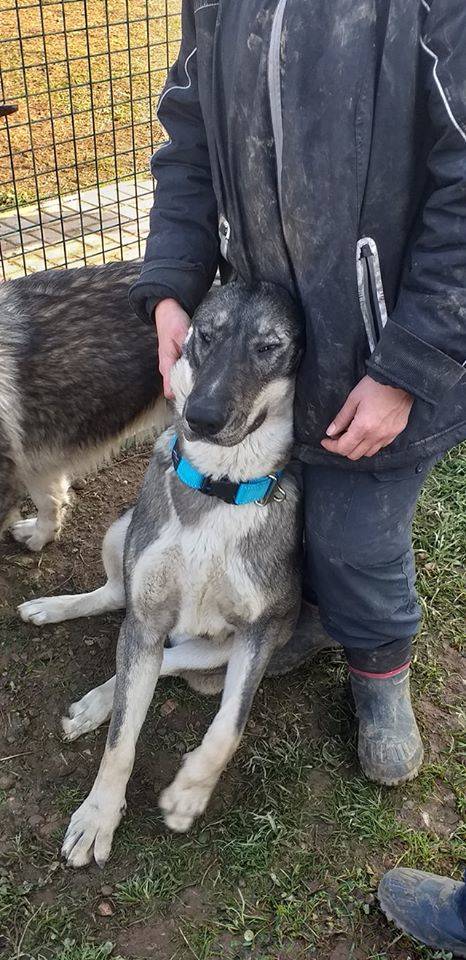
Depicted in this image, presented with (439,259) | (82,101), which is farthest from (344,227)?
(82,101)

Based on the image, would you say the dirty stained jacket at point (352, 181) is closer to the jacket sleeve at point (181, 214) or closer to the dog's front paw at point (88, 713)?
the jacket sleeve at point (181, 214)

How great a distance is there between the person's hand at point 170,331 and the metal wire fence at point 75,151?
2.16 metres

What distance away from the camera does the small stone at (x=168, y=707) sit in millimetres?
2820

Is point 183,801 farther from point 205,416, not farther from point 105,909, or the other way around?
point 205,416

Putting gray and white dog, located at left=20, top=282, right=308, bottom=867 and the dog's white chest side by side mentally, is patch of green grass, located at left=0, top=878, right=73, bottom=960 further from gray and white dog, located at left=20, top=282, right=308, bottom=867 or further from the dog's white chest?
the dog's white chest

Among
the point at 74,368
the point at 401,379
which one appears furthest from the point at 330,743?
the point at 74,368

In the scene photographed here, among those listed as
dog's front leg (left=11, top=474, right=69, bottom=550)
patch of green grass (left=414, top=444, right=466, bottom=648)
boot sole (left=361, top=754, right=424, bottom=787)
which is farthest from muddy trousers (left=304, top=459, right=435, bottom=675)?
dog's front leg (left=11, top=474, right=69, bottom=550)

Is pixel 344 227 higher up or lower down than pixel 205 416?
higher up

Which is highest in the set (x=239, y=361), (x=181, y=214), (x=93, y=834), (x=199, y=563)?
(x=181, y=214)

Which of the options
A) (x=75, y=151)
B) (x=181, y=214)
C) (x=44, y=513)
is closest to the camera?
(x=181, y=214)

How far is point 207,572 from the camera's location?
7.47 feet

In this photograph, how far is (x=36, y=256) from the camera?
5.03 metres

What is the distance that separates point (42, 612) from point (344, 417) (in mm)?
1531

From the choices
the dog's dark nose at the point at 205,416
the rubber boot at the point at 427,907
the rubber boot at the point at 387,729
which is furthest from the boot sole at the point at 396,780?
the dog's dark nose at the point at 205,416
